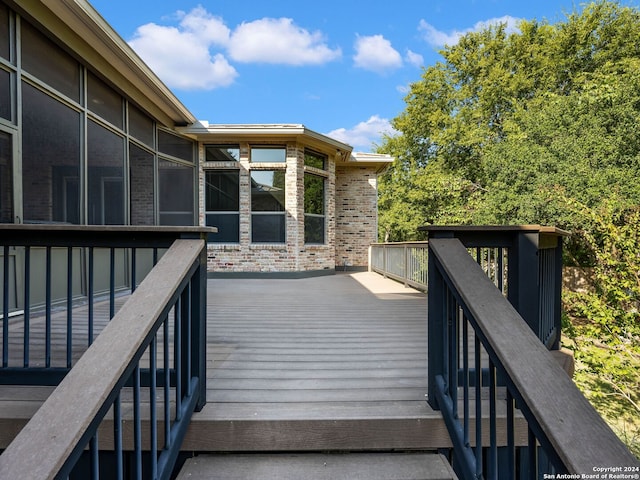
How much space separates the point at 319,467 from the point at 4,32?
4.81 meters

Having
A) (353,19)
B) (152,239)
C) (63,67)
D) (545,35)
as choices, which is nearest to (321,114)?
(353,19)

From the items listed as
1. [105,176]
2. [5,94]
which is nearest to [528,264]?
[5,94]

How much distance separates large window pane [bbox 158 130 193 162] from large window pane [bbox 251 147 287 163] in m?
1.43

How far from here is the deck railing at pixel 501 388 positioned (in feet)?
3.16

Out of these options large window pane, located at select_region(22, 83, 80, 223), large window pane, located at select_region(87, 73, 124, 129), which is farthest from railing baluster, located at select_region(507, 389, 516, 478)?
large window pane, located at select_region(87, 73, 124, 129)

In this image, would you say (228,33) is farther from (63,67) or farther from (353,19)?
(63,67)

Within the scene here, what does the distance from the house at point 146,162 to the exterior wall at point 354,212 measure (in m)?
0.03

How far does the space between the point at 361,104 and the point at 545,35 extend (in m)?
14.1

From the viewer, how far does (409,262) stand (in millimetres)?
6391

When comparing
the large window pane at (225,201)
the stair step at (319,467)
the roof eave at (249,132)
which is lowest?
the stair step at (319,467)

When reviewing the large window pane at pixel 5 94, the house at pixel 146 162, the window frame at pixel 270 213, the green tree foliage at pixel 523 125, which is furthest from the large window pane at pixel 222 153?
the green tree foliage at pixel 523 125

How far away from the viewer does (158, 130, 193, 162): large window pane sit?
6938mm

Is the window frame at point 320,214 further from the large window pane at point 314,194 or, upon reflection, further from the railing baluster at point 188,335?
the railing baluster at point 188,335

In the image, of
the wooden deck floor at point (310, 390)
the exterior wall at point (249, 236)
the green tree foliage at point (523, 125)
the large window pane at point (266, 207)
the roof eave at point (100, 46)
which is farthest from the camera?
the green tree foliage at point (523, 125)
